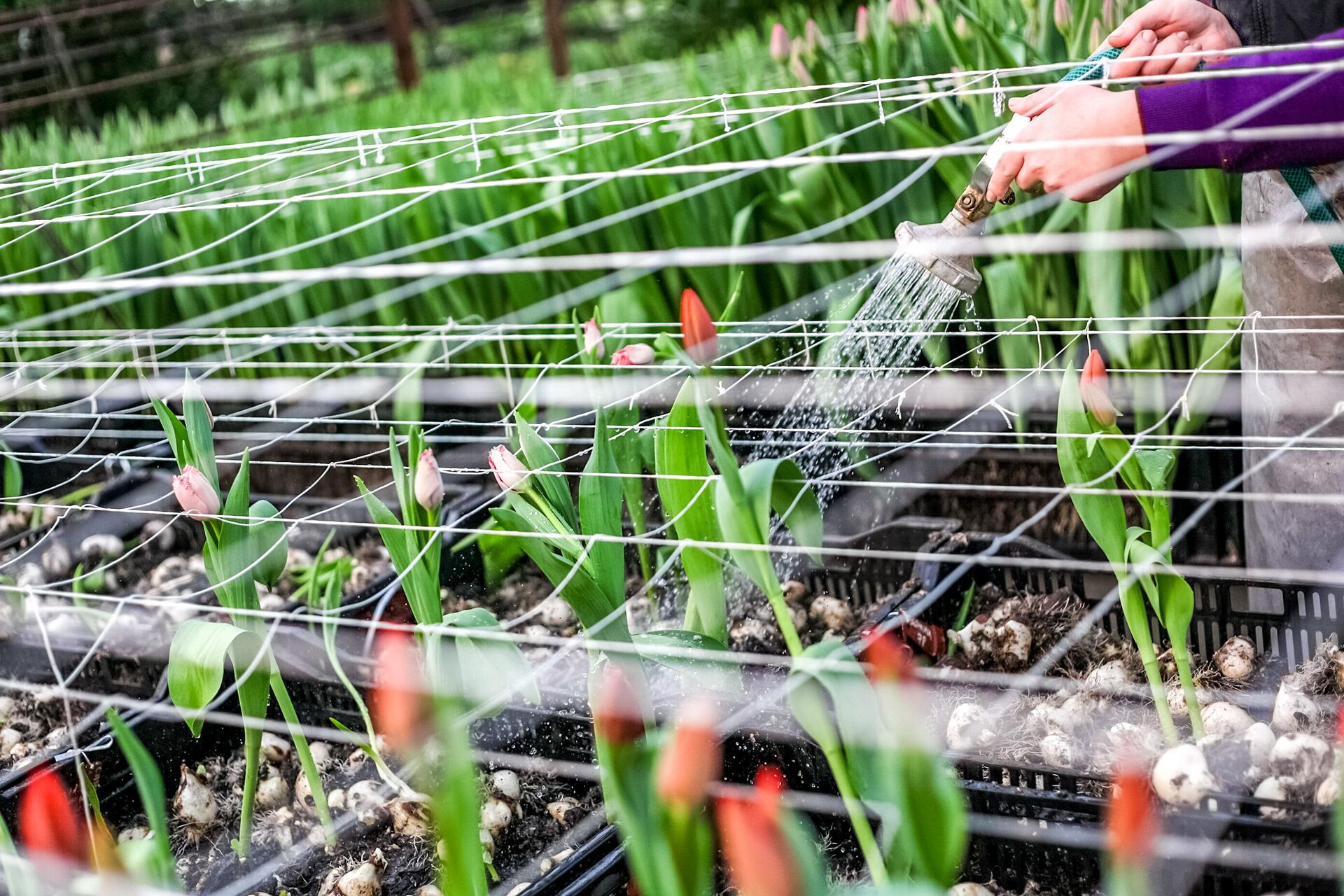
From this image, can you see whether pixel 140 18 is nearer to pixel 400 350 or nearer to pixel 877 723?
pixel 400 350

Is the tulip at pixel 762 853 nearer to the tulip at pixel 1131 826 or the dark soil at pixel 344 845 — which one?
the tulip at pixel 1131 826

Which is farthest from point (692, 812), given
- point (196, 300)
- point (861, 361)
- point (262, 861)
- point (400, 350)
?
point (196, 300)

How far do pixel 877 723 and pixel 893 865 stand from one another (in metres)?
0.08

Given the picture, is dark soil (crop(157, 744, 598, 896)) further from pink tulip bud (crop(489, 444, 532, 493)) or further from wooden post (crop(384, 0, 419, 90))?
wooden post (crop(384, 0, 419, 90))

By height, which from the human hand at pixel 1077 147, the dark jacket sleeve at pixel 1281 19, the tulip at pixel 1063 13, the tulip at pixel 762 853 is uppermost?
the tulip at pixel 1063 13

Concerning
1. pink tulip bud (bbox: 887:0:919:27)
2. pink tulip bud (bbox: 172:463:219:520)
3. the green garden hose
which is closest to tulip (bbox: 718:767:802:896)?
pink tulip bud (bbox: 172:463:219:520)

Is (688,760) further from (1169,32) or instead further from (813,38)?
(813,38)

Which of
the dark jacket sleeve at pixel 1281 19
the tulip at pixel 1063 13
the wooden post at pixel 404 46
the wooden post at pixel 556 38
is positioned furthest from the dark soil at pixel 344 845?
the wooden post at pixel 404 46

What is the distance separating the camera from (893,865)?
0.77 meters

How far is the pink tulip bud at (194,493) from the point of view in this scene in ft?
3.41

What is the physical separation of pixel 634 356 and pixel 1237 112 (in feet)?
1.92

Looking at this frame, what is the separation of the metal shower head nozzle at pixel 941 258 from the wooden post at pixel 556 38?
3.80m

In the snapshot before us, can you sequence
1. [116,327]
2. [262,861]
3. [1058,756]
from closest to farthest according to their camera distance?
[1058,756] → [262,861] → [116,327]

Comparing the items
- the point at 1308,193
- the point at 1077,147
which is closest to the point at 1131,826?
the point at 1077,147
